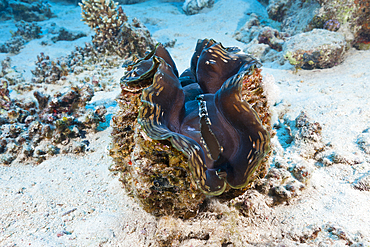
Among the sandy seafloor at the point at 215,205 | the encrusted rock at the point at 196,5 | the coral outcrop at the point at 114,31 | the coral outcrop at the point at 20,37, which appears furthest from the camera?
the encrusted rock at the point at 196,5

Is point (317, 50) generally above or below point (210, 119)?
above

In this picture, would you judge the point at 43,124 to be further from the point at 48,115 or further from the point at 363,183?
the point at 363,183

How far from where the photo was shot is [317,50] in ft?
14.6

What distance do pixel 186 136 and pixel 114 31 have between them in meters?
6.65

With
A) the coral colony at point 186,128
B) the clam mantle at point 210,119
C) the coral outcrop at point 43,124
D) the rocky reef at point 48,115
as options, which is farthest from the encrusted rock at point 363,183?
the coral outcrop at point 43,124

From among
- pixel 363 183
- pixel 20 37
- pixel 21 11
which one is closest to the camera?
pixel 363 183

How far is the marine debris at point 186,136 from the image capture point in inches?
48.6

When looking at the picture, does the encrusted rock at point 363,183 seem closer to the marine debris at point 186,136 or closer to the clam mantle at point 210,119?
the marine debris at point 186,136

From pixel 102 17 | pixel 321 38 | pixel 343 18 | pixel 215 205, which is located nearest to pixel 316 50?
pixel 321 38

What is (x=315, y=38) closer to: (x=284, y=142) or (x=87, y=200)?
(x=284, y=142)

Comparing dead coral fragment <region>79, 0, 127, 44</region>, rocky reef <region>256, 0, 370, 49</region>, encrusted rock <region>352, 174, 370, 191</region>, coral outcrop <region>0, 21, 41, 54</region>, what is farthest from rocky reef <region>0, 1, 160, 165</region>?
rocky reef <region>256, 0, 370, 49</region>

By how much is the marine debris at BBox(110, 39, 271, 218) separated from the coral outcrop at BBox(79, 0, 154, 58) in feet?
15.9

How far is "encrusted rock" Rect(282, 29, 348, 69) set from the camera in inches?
174

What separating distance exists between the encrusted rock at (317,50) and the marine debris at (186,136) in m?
3.80
